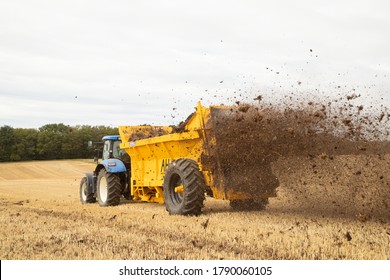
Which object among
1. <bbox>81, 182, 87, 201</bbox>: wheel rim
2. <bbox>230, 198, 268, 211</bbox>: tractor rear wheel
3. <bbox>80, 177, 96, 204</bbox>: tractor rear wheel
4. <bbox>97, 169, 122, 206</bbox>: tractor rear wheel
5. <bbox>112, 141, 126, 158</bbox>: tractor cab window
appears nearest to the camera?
<bbox>230, 198, 268, 211</bbox>: tractor rear wheel

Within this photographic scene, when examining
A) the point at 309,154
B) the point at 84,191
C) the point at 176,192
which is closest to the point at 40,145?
the point at 84,191

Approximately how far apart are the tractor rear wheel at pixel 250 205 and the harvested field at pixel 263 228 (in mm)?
349

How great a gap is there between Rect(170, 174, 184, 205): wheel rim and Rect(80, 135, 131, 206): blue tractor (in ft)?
9.64

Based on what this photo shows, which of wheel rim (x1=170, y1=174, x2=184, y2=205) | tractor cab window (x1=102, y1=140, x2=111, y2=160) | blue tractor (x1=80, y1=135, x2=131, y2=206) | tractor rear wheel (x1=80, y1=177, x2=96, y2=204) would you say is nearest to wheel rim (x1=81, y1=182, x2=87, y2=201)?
tractor rear wheel (x1=80, y1=177, x2=96, y2=204)

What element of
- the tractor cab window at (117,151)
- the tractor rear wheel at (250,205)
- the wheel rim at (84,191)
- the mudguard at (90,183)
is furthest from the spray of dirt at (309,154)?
the wheel rim at (84,191)

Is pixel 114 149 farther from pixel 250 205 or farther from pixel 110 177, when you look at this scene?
pixel 250 205

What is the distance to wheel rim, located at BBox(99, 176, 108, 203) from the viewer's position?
1283 cm

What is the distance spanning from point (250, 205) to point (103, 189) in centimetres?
449

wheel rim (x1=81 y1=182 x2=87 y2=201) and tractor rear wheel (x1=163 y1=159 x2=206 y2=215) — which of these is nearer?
tractor rear wheel (x1=163 y1=159 x2=206 y2=215)

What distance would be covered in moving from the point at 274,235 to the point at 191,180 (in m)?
2.48

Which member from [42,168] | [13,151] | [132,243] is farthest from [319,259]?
[13,151]

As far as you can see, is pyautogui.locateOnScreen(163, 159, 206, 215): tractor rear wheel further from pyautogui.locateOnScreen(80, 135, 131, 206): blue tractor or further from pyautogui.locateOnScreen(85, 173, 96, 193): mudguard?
pyautogui.locateOnScreen(85, 173, 96, 193): mudguard

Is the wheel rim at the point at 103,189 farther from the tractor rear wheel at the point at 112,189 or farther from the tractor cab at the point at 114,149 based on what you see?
the tractor cab at the point at 114,149

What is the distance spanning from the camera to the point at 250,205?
10.3 metres
